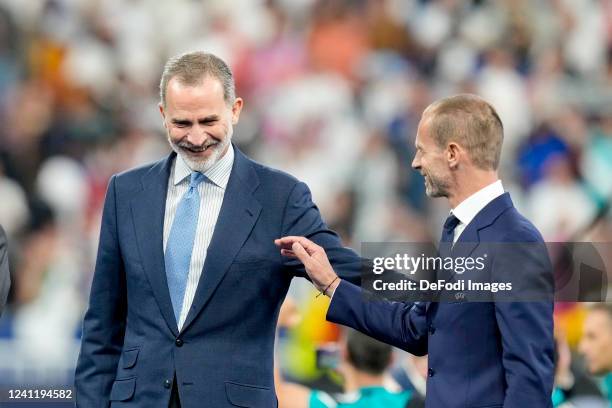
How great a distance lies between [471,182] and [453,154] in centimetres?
9

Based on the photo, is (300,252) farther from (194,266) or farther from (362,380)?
(362,380)

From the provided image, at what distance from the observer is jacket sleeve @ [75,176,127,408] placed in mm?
3066

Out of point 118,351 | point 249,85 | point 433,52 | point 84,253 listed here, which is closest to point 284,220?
point 118,351

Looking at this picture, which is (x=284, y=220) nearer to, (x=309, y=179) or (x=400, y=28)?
(x=309, y=179)

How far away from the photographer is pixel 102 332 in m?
3.08

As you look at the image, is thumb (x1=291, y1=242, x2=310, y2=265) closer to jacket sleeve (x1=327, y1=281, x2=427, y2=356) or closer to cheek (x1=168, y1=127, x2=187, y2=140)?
jacket sleeve (x1=327, y1=281, x2=427, y2=356)

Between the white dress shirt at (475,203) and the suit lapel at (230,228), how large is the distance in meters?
0.57

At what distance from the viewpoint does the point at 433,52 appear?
751 cm

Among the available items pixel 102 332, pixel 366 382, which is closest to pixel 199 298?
pixel 102 332

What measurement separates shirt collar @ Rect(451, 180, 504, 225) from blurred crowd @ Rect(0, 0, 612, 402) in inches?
146

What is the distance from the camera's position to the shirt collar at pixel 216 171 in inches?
122

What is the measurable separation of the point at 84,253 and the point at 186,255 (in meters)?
3.49

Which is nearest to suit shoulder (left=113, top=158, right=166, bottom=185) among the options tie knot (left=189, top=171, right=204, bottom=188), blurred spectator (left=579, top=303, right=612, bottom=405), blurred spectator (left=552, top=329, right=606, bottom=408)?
tie knot (left=189, top=171, right=204, bottom=188)

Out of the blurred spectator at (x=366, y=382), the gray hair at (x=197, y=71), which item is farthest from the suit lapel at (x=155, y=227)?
the blurred spectator at (x=366, y=382)
